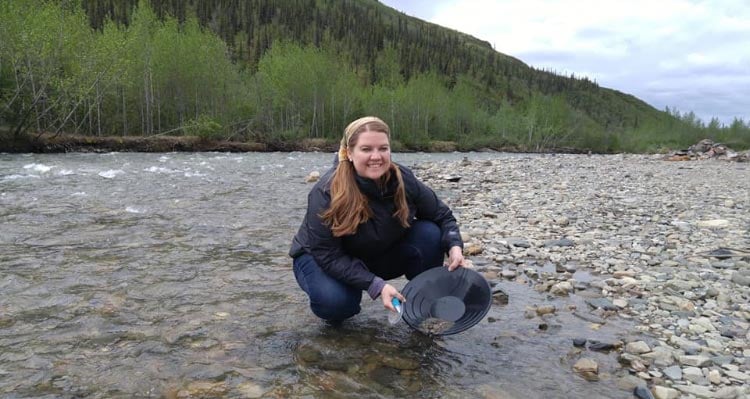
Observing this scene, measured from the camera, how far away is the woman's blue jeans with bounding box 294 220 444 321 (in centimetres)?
381

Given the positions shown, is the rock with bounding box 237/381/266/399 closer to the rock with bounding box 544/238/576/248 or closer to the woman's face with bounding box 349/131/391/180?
the woman's face with bounding box 349/131/391/180

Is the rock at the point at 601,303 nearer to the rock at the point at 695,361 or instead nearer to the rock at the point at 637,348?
the rock at the point at 637,348

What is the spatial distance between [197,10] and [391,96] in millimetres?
66184

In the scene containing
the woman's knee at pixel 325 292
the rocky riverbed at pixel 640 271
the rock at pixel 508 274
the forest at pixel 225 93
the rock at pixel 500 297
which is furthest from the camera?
the forest at pixel 225 93

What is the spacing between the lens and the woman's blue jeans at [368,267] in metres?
3.81

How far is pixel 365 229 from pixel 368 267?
0.57 m

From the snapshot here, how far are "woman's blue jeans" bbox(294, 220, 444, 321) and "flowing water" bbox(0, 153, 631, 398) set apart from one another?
0.26 m

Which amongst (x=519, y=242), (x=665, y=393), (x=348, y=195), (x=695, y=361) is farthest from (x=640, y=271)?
(x=348, y=195)

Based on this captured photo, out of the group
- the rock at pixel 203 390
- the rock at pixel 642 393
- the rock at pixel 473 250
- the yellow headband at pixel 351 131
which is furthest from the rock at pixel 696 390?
the rock at pixel 473 250

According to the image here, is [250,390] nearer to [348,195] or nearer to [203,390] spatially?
[203,390]

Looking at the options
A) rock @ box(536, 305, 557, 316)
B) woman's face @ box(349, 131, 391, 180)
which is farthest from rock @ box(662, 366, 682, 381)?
woman's face @ box(349, 131, 391, 180)

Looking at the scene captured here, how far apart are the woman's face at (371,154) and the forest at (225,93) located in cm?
2822

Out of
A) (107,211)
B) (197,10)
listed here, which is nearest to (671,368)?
(107,211)

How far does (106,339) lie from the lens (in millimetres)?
3764
